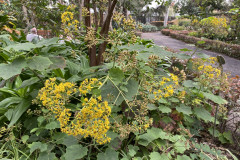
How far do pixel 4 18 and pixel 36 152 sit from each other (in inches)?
132

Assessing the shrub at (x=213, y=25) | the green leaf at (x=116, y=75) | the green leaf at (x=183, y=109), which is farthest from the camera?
the shrub at (x=213, y=25)

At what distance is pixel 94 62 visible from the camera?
192 centimetres

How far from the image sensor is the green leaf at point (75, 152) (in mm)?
914

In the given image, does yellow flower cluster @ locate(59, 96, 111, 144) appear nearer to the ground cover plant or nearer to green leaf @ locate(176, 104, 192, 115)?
the ground cover plant

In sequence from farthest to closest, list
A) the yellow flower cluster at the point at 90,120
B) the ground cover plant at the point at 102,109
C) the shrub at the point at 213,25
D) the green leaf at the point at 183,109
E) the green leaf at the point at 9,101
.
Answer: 1. the shrub at the point at 213,25
2. the green leaf at the point at 183,109
3. the green leaf at the point at 9,101
4. the ground cover plant at the point at 102,109
5. the yellow flower cluster at the point at 90,120

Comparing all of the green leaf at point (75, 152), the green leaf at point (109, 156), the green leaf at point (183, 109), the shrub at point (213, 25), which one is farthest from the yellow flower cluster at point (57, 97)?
the shrub at point (213, 25)

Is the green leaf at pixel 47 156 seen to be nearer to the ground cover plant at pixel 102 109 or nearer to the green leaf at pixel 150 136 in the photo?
the ground cover plant at pixel 102 109

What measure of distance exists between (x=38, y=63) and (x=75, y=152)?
525 millimetres

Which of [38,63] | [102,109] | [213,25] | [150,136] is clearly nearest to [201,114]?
[150,136]

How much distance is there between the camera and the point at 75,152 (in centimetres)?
94

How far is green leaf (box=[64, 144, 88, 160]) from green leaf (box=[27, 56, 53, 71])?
1.54 feet

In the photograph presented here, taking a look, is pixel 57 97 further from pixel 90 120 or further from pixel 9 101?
pixel 9 101

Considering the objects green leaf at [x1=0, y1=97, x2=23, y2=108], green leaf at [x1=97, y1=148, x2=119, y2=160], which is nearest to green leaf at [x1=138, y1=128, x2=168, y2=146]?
green leaf at [x1=97, y1=148, x2=119, y2=160]

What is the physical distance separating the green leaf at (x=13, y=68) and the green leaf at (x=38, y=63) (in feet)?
0.11
